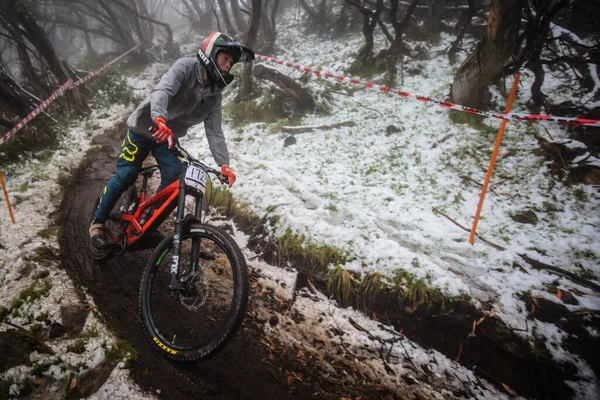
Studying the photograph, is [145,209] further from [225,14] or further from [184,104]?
[225,14]

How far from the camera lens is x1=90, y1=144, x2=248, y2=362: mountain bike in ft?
8.02

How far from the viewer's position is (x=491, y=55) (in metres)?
5.53

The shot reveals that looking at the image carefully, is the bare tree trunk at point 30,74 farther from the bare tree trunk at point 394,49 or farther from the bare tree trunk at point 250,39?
the bare tree trunk at point 394,49

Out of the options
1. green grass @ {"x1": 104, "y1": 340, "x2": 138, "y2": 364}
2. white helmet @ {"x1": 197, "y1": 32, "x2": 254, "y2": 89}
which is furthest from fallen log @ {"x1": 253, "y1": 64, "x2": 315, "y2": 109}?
green grass @ {"x1": 104, "y1": 340, "x2": 138, "y2": 364}

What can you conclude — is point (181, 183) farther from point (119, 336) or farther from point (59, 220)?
point (59, 220)

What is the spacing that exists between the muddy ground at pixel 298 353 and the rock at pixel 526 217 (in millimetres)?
1547

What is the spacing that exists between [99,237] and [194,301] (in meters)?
1.65

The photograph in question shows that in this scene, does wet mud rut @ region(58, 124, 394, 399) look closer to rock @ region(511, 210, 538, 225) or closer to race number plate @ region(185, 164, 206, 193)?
race number plate @ region(185, 164, 206, 193)

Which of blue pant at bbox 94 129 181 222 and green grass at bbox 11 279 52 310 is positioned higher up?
blue pant at bbox 94 129 181 222

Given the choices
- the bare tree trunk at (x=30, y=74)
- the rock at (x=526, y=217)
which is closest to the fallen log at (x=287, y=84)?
the rock at (x=526, y=217)

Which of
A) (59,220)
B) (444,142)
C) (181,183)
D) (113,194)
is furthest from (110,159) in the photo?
(444,142)

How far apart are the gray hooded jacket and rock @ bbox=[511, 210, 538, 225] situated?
4.51 metres

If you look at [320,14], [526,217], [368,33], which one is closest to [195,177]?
[526,217]

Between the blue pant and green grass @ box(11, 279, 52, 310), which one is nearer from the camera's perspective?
green grass @ box(11, 279, 52, 310)
